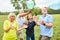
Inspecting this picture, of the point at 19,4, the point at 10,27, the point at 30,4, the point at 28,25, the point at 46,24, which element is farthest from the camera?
the point at 19,4

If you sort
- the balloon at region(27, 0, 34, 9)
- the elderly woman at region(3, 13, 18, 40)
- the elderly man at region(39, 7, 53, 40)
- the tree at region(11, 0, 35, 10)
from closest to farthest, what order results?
1. the elderly woman at region(3, 13, 18, 40)
2. the elderly man at region(39, 7, 53, 40)
3. the balloon at region(27, 0, 34, 9)
4. the tree at region(11, 0, 35, 10)

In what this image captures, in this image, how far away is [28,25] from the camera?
365 cm

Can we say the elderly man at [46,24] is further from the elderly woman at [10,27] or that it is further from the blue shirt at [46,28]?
the elderly woman at [10,27]

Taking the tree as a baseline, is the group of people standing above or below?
below

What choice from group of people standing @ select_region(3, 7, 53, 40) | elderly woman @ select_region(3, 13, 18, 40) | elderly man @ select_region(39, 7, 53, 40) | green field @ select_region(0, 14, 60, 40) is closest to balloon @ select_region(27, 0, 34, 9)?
group of people standing @ select_region(3, 7, 53, 40)

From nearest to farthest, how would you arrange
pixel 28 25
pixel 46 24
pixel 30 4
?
pixel 46 24, pixel 30 4, pixel 28 25

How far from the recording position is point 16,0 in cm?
389

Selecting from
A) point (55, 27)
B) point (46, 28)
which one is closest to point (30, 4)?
point (46, 28)

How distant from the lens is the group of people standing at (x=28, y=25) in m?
3.28

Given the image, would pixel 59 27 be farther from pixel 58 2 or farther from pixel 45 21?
pixel 45 21

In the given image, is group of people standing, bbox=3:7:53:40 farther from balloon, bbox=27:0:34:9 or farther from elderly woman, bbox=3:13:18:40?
balloon, bbox=27:0:34:9

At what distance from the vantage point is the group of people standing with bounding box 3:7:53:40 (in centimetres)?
328

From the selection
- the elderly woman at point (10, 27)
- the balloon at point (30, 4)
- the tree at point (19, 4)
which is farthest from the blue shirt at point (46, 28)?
the tree at point (19, 4)

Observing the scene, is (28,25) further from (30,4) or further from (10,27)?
(10,27)
